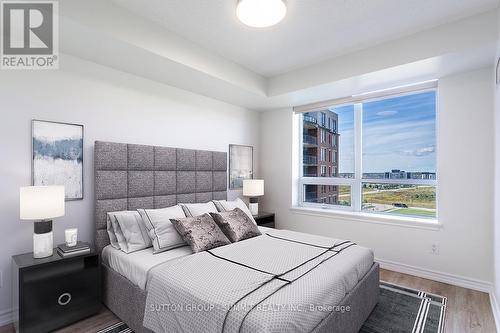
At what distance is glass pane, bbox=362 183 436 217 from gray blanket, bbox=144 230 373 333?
152 centimetres

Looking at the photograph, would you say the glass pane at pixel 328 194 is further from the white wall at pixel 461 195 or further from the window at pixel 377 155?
the white wall at pixel 461 195

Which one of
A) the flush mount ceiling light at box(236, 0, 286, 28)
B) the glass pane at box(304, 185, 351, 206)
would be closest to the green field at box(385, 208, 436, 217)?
the glass pane at box(304, 185, 351, 206)

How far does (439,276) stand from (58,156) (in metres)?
4.23

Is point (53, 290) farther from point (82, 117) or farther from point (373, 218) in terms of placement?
point (373, 218)

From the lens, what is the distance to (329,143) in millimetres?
4176

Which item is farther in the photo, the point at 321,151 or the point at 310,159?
the point at 310,159

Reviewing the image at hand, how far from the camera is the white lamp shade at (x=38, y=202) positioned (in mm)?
1956

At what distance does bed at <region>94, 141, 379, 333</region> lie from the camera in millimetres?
1842

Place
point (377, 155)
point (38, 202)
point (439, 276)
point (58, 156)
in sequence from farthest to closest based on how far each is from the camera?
point (377, 155)
point (439, 276)
point (58, 156)
point (38, 202)

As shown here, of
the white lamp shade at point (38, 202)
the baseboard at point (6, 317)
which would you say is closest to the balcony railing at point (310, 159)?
the white lamp shade at point (38, 202)

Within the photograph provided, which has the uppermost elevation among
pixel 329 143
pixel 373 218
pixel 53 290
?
pixel 329 143

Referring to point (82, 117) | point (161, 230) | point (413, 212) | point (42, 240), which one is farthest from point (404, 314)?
point (82, 117)

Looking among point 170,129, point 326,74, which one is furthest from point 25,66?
point 326,74

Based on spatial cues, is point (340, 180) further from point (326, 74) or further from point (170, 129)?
point (170, 129)
